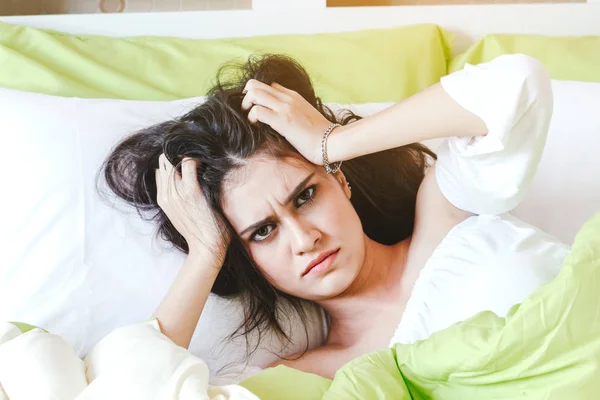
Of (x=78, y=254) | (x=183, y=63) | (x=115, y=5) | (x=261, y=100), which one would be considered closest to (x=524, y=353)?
(x=261, y=100)

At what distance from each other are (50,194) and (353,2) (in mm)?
784

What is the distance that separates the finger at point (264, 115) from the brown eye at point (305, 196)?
4.0 inches

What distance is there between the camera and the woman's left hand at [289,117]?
104 centimetres

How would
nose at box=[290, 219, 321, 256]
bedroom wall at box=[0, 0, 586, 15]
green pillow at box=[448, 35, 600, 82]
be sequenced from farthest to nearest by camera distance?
bedroom wall at box=[0, 0, 586, 15] < green pillow at box=[448, 35, 600, 82] < nose at box=[290, 219, 321, 256]

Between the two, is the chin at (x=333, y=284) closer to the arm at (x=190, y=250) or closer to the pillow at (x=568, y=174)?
the arm at (x=190, y=250)

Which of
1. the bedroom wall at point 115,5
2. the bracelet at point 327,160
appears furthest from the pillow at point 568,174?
the bedroom wall at point 115,5

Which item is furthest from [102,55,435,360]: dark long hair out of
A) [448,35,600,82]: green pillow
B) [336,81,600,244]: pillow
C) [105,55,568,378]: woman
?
[448,35,600,82]: green pillow

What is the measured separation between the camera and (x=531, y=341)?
2.45 feet

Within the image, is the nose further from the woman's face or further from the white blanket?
the white blanket

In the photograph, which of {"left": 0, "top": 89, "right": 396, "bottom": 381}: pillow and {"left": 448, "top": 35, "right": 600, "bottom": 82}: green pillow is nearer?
{"left": 0, "top": 89, "right": 396, "bottom": 381}: pillow

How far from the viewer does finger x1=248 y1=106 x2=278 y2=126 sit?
3.42 ft

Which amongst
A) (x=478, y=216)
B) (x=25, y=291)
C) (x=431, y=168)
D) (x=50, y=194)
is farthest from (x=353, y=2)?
(x=25, y=291)

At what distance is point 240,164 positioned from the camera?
104 cm

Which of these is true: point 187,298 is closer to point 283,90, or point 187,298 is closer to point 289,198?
point 289,198
